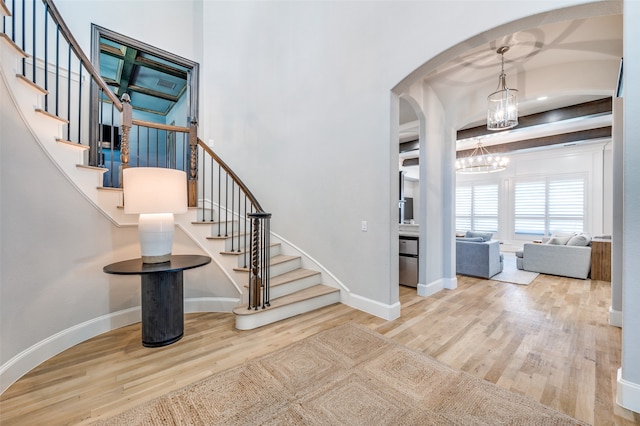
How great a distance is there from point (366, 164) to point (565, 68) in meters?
2.79

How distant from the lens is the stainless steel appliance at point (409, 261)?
3992mm

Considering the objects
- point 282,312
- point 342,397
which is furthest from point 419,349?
point 282,312

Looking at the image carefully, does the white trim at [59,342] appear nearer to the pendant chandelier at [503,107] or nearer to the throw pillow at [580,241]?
the pendant chandelier at [503,107]

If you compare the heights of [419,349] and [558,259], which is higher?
[558,259]

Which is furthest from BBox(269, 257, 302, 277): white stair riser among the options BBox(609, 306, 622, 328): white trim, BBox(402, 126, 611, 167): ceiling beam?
BBox(402, 126, 611, 167): ceiling beam

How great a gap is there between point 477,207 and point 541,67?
627 cm

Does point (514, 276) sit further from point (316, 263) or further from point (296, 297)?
point (296, 297)

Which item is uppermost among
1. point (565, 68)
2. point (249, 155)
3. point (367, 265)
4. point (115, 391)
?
point (565, 68)

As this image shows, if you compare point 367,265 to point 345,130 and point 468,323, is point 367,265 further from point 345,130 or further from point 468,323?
point 345,130

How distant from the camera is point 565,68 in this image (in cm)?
337

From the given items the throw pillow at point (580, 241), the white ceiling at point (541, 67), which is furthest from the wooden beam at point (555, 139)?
the throw pillow at point (580, 241)

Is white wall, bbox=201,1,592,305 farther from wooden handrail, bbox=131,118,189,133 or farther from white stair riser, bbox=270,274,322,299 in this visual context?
wooden handrail, bbox=131,118,189,133

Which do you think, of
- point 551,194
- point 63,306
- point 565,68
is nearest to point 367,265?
point 63,306

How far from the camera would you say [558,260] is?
508cm
